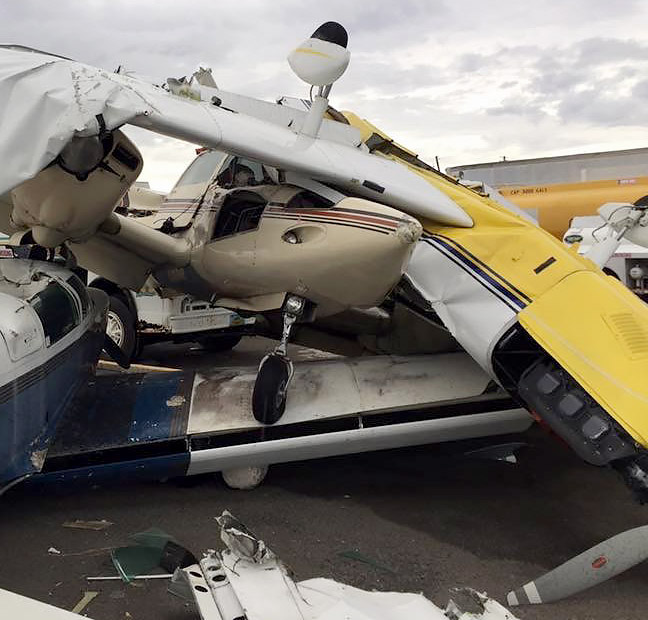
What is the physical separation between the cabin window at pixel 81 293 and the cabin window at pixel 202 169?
2023 mm

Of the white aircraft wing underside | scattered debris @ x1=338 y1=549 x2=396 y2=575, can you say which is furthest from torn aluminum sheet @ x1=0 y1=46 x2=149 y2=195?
scattered debris @ x1=338 y1=549 x2=396 y2=575

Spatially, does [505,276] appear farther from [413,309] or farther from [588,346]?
[413,309]

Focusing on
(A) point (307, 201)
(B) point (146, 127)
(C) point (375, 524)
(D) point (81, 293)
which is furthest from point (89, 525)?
(A) point (307, 201)

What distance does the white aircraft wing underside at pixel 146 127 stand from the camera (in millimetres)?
4172

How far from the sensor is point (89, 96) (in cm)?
435

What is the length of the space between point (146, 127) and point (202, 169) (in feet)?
10.4

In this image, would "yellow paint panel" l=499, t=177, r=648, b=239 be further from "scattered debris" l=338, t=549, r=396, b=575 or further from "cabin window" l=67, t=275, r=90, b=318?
"scattered debris" l=338, t=549, r=396, b=575

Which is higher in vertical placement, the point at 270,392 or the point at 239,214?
the point at 239,214

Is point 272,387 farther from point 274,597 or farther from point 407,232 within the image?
point 274,597

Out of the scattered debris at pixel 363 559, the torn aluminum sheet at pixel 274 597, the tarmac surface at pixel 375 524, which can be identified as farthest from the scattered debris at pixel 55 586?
the scattered debris at pixel 363 559

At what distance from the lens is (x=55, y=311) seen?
5383 mm

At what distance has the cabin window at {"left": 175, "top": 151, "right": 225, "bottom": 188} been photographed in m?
7.62

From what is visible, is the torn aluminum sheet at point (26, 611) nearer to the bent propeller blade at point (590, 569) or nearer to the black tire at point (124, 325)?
the bent propeller blade at point (590, 569)

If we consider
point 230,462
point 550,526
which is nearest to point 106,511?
point 230,462
